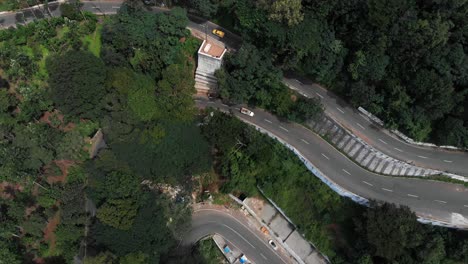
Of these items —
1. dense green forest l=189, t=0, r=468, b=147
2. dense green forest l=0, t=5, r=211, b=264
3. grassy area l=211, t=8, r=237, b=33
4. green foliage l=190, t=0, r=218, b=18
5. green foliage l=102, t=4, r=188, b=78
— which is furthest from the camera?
grassy area l=211, t=8, r=237, b=33

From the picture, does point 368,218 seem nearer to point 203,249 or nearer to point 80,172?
point 203,249

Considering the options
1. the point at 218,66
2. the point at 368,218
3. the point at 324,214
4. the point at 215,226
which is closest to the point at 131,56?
the point at 218,66

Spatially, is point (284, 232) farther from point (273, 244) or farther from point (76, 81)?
point (76, 81)

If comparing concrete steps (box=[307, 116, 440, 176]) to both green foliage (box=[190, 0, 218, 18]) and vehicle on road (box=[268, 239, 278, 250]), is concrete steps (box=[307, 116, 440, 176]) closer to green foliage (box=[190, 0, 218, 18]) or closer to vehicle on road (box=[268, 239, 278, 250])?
vehicle on road (box=[268, 239, 278, 250])

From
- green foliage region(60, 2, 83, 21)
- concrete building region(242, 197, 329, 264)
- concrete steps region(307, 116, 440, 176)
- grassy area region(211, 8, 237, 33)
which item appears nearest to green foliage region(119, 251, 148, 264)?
concrete building region(242, 197, 329, 264)

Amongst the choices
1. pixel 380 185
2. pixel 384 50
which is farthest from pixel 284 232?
pixel 384 50

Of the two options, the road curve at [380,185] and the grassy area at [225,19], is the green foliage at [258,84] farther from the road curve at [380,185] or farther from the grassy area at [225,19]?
the grassy area at [225,19]

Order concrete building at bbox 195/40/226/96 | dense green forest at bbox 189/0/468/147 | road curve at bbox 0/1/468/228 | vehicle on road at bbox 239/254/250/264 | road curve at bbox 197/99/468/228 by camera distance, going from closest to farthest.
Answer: dense green forest at bbox 189/0/468/147
road curve at bbox 197/99/468/228
road curve at bbox 0/1/468/228
vehicle on road at bbox 239/254/250/264
concrete building at bbox 195/40/226/96
